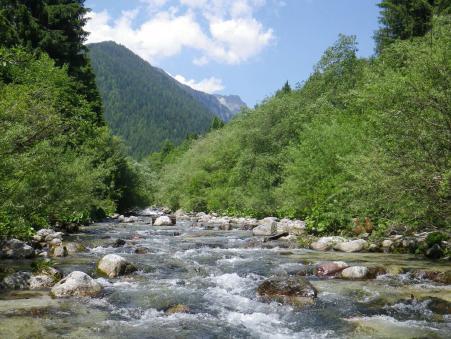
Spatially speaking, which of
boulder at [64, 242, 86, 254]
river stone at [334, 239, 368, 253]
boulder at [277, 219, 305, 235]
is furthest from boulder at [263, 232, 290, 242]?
boulder at [64, 242, 86, 254]

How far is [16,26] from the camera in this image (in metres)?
36.3

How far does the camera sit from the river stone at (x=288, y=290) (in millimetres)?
11617

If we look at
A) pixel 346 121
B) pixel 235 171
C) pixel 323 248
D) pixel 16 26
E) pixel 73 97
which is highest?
pixel 16 26

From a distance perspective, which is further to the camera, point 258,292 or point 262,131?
point 262,131

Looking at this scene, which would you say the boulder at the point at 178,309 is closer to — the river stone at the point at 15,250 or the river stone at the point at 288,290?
the river stone at the point at 288,290

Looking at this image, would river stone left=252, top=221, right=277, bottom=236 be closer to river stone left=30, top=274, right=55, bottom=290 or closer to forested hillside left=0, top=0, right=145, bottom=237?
forested hillside left=0, top=0, right=145, bottom=237

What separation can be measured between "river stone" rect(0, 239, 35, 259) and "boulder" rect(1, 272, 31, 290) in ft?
13.8

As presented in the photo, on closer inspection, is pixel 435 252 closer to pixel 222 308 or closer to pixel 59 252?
pixel 222 308

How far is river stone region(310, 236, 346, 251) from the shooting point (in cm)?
2119

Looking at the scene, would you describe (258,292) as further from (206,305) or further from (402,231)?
(402,231)

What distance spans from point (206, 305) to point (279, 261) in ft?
22.9

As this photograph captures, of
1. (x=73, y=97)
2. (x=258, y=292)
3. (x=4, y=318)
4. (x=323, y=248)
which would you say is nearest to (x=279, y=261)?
(x=323, y=248)

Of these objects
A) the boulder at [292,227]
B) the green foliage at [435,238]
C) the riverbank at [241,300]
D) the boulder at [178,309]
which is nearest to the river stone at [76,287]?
the riverbank at [241,300]

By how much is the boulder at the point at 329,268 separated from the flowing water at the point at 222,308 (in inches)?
35.1
